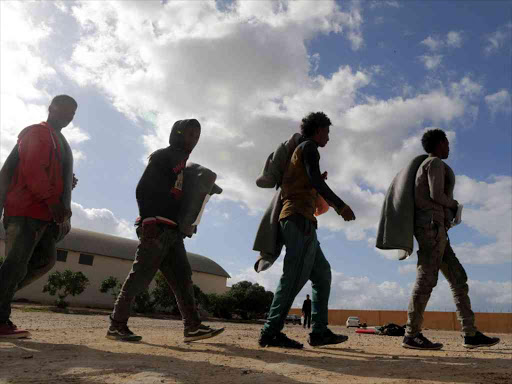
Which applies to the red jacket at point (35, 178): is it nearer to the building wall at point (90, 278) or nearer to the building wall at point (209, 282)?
the building wall at point (90, 278)

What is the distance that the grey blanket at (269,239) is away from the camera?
12.6 ft

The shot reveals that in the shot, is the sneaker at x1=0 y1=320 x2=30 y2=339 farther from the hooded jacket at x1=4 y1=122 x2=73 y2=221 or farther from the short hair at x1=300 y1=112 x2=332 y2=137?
the short hair at x1=300 y1=112 x2=332 y2=137

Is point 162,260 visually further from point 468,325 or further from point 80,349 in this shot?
point 468,325

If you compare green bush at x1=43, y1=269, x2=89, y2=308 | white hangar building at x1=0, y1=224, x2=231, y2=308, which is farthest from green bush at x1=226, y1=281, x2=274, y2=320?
green bush at x1=43, y1=269, x2=89, y2=308

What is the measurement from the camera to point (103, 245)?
3466 centimetres

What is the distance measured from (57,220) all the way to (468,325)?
3.96m

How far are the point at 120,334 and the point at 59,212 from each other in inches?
47.3

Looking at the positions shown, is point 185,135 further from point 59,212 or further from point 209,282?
point 209,282

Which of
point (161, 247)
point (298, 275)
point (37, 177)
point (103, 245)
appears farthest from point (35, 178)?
point (103, 245)

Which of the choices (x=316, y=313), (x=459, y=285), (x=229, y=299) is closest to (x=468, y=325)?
(x=459, y=285)

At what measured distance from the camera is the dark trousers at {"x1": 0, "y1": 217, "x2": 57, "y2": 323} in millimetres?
3584

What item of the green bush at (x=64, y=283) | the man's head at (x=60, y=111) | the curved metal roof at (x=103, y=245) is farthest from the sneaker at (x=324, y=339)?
the curved metal roof at (x=103, y=245)

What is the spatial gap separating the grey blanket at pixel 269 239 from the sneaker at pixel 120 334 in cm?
125

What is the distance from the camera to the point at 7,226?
149 inches
